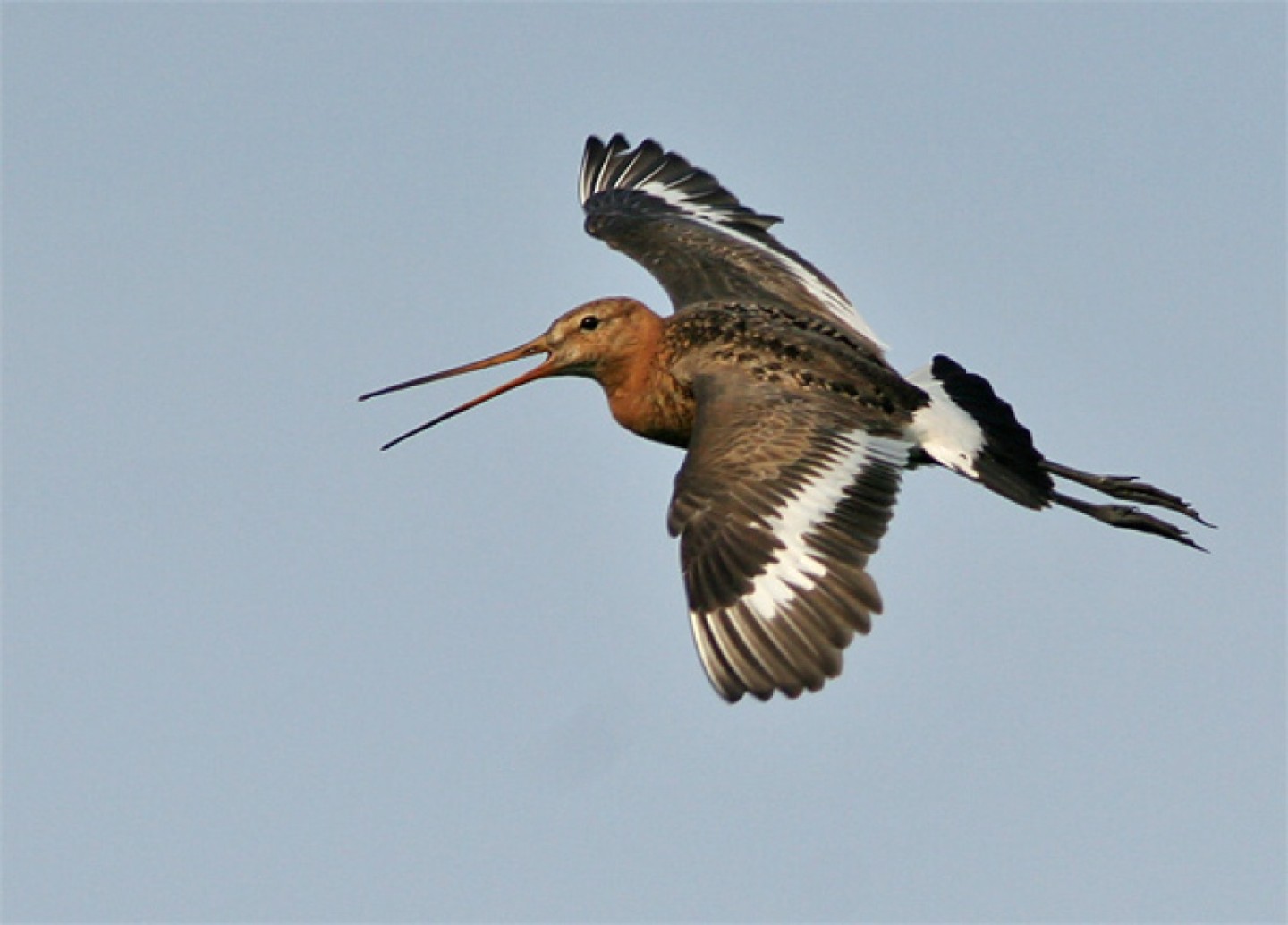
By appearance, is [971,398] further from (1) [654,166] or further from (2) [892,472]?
(1) [654,166]

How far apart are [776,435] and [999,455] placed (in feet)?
4.02

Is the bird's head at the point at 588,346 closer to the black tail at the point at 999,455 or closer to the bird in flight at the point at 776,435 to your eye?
the bird in flight at the point at 776,435

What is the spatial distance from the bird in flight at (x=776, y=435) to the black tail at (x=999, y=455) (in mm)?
10

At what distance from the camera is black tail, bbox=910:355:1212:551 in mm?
9406

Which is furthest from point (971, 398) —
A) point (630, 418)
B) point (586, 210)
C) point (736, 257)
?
point (586, 210)

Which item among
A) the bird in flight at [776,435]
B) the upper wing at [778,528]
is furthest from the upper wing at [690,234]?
the upper wing at [778,528]

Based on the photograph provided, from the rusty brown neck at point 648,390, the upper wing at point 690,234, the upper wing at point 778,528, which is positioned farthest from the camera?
the upper wing at point 690,234

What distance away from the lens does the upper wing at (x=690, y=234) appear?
453 inches

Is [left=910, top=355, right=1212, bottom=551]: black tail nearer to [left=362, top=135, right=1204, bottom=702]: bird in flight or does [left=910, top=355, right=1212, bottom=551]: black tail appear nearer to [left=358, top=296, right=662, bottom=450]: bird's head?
[left=362, top=135, right=1204, bottom=702]: bird in flight

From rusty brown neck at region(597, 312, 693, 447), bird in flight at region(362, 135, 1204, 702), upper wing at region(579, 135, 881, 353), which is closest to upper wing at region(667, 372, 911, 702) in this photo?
bird in flight at region(362, 135, 1204, 702)

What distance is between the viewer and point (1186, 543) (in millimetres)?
9969

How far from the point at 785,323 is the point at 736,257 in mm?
1852

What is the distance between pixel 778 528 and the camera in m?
8.52

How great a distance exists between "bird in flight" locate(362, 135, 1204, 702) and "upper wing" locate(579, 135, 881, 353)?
2 cm
